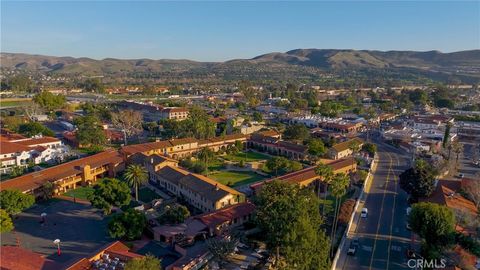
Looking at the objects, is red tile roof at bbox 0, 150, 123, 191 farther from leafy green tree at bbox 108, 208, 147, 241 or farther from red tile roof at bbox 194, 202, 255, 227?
red tile roof at bbox 194, 202, 255, 227

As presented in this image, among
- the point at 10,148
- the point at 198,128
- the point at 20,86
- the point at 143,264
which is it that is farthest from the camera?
the point at 20,86

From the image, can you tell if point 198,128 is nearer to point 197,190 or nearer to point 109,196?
point 197,190

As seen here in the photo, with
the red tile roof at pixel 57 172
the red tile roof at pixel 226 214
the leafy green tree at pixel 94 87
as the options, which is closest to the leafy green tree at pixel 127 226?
the red tile roof at pixel 226 214

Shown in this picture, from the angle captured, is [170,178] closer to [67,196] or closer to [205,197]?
[205,197]

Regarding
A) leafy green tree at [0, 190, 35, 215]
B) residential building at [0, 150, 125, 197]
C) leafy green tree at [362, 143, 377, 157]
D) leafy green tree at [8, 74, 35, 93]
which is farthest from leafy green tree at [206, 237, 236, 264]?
leafy green tree at [8, 74, 35, 93]

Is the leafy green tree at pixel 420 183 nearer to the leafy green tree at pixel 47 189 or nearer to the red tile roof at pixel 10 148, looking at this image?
the leafy green tree at pixel 47 189

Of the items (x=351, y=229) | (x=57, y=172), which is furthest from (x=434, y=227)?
(x=57, y=172)
